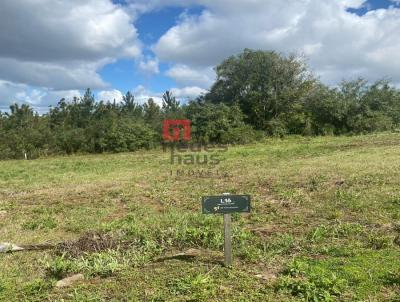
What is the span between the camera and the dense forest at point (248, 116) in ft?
84.6

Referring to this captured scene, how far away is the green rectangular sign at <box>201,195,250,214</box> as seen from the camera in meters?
4.23

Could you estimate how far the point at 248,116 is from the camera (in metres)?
27.7

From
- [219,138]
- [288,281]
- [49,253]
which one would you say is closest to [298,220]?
[288,281]

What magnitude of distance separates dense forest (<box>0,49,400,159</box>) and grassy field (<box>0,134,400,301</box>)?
15.5 meters

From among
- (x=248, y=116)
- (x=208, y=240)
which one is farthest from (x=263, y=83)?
(x=208, y=240)

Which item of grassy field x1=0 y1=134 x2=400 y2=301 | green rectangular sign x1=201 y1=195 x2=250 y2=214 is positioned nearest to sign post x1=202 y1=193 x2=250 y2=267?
green rectangular sign x1=201 y1=195 x2=250 y2=214

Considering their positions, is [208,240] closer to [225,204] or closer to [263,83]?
[225,204]

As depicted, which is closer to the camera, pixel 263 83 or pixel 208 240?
pixel 208 240

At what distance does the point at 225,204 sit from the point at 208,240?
1261mm

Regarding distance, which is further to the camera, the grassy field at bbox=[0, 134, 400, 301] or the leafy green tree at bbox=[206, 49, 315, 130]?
the leafy green tree at bbox=[206, 49, 315, 130]

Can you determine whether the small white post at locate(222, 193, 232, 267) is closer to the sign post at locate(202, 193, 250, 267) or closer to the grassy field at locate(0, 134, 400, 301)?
the sign post at locate(202, 193, 250, 267)

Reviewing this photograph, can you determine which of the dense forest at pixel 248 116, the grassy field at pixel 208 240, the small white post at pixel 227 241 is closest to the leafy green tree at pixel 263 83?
the dense forest at pixel 248 116

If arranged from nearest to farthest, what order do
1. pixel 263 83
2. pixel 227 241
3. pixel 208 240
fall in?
pixel 227 241 → pixel 208 240 → pixel 263 83

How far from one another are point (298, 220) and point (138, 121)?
71.9 ft
